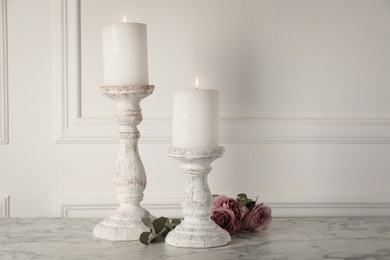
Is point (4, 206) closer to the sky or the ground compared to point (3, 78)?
closer to the ground

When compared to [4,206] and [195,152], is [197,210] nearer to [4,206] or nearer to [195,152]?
[195,152]

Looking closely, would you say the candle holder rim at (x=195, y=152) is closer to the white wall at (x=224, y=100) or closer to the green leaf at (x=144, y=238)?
the green leaf at (x=144, y=238)

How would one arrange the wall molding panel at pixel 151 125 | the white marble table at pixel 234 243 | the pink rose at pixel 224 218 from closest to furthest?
the white marble table at pixel 234 243 → the pink rose at pixel 224 218 → the wall molding panel at pixel 151 125

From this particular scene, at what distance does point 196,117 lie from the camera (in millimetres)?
904

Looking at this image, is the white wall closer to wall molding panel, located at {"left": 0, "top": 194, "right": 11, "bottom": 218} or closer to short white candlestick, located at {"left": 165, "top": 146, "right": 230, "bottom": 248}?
wall molding panel, located at {"left": 0, "top": 194, "right": 11, "bottom": 218}

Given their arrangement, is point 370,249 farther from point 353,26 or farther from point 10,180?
point 10,180

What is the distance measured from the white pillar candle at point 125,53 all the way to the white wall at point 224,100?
298 mm

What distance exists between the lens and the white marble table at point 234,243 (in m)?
0.88

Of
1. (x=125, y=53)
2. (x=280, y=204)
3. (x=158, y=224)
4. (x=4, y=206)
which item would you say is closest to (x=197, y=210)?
(x=158, y=224)

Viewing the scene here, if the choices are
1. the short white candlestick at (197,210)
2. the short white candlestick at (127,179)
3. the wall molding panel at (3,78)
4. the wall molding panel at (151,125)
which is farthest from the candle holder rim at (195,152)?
the wall molding panel at (3,78)

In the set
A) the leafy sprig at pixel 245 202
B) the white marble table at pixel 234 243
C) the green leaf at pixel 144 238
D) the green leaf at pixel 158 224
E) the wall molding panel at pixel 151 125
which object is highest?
the wall molding panel at pixel 151 125

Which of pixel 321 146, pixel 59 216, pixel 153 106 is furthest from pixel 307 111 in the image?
pixel 59 216

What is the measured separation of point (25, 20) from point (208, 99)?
0.56 m

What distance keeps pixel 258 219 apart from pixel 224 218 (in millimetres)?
65
